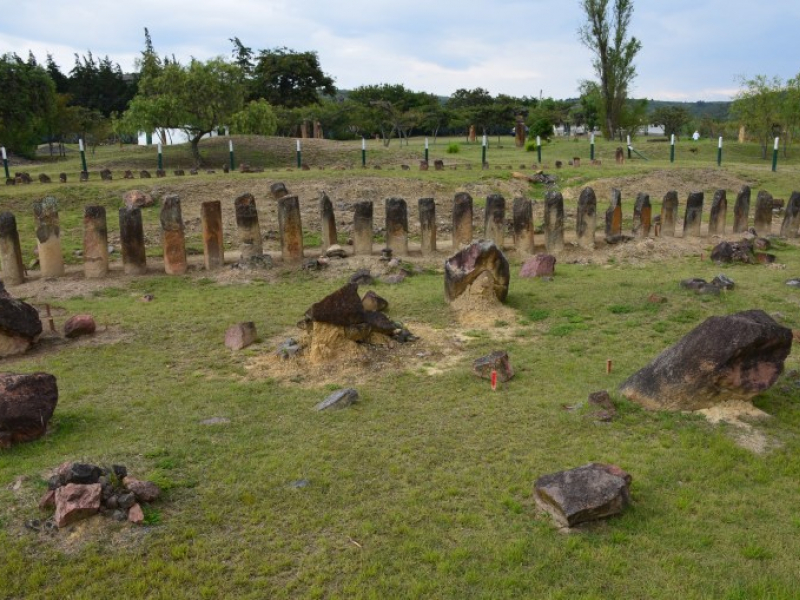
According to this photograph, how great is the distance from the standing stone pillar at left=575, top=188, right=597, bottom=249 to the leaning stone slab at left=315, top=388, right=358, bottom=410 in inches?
430

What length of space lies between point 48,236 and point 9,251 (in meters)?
0.81

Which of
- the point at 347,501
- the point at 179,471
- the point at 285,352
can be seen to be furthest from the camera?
the point at 285,352

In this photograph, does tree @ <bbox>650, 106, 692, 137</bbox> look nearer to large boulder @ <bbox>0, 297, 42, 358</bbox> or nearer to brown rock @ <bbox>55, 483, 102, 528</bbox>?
large boulder @ <bbox>0, 297, 42, 358</bbox>

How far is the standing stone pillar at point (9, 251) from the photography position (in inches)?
596

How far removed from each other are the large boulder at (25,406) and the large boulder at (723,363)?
665 centimetres

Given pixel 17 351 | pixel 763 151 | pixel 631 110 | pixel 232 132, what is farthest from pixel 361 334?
pixel 631 110

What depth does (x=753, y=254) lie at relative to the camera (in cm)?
1628

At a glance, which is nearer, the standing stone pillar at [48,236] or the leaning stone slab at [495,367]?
the leaning stone slab at [495,367]

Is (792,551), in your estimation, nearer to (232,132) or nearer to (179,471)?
(179,471)

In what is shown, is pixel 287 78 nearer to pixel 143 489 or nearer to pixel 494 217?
pixel 494 217

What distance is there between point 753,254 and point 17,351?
14.8m

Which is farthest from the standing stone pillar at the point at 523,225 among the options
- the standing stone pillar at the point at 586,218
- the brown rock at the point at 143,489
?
the brown rock at the point at 143,489

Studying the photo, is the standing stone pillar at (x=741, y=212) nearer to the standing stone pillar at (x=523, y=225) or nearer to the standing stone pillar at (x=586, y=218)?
the standing stone pillar at (x=586, y=218)

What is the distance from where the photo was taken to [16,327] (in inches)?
423
